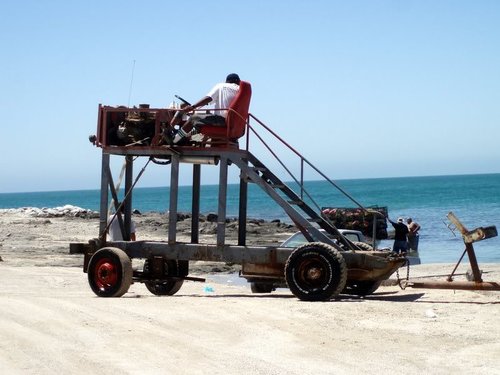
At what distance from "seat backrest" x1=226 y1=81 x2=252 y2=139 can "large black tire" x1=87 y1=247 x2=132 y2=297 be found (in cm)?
274

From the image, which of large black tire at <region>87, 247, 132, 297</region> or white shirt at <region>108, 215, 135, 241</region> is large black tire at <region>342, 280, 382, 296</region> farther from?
white shirt at <region>108, 215, 135, 241</region>

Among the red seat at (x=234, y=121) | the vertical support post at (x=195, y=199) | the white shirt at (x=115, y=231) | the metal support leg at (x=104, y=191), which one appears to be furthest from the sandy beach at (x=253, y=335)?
the red seat at (x=234, y=121)

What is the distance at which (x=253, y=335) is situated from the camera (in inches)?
474

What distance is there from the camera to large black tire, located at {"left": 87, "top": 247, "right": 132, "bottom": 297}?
1625cm

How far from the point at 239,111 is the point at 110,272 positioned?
11.2 feet

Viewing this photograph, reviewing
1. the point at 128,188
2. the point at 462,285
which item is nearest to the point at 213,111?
the point at 128,188

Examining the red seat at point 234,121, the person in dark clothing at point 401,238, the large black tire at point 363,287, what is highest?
the red seat at point 234,121

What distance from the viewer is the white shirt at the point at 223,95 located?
16.5 meters

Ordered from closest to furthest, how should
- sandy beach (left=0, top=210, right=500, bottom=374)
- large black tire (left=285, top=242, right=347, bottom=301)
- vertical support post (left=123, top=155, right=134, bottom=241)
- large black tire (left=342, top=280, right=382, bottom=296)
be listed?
sandy beach (left=0, top=210, right=500, bottom=374), large black tire (left=285, top=242, right=347, bottom=301), large black tire (left=342, top=280, right=382, bottom=296), vertical support post (left=123, top=155, right=134, bottom=241)

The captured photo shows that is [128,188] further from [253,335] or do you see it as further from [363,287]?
[253,335]

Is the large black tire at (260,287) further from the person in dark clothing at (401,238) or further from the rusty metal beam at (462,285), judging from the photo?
the person in dark clothing at (401,238)

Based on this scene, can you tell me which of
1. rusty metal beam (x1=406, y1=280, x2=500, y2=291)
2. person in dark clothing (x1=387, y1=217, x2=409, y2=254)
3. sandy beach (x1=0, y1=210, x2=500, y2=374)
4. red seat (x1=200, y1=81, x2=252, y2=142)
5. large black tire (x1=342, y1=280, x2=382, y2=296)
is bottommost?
sandy beach (x1=0, y1=210, x2=500, y2=374)

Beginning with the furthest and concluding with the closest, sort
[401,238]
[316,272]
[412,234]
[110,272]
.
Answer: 1. [412,234]
2. [401,238]
3. [110,272]
4. [316,272]

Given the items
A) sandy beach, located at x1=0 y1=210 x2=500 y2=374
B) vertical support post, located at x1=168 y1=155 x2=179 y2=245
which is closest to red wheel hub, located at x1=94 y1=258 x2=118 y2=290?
sandy beach, located at x1=0 y1=210 x2=500 y2=374
